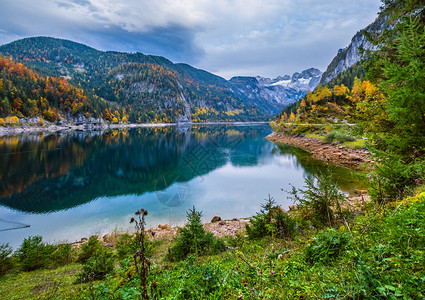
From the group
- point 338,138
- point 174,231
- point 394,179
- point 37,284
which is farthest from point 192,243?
point 338,138

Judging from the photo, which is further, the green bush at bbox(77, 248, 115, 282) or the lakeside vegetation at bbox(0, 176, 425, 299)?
the green bush at bbox(77, 248, 115, 282)

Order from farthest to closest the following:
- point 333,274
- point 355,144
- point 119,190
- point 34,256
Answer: point 355,144 → point 119,190 → point 34,256 → point 333,274

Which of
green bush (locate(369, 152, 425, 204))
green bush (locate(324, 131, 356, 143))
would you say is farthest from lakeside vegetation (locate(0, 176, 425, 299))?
green bush (locate(324, 131, 356, 143))

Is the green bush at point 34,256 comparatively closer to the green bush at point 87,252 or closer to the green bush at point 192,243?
the green bush at point 87,252

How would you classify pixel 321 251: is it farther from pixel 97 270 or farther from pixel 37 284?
pixel 37 284

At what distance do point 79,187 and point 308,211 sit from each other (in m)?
23.7

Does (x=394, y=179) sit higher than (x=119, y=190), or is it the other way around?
(x=394, y=179)

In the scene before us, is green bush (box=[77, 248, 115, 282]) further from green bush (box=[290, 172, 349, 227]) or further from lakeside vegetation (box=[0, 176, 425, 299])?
green bush (box=[290, 172, 349, 227])

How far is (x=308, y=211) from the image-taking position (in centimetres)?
759

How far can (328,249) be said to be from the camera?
3.26 metres

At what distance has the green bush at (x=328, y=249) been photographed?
3.22 metres

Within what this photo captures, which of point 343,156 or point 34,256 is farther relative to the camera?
point 343,156

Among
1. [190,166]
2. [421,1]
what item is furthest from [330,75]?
[421,1]

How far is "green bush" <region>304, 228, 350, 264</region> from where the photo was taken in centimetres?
322
